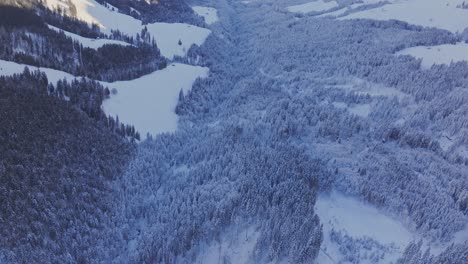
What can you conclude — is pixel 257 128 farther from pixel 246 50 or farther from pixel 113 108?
pixel 246 50

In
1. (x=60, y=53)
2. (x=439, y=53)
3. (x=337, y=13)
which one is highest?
(x=337, y=13)

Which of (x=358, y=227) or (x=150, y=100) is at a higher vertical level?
(x=150, y=100)

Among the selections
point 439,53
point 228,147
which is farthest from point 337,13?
point 228,147

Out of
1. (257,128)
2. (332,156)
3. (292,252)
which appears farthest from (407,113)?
(292,252)

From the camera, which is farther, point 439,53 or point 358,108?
point 439,53

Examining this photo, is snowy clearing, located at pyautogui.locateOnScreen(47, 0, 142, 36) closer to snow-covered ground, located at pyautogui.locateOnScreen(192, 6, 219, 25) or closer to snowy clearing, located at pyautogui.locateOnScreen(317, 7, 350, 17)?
snow-covered ground, located at pyautogui.locateOnScreen(192, 6, 219, 25)

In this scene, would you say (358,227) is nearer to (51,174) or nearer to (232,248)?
(232,248)

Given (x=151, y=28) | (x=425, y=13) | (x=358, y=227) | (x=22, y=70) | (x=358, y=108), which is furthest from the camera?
(x=151, y=28)

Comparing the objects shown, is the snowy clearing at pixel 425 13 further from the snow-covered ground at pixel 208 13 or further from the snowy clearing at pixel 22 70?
the snowy clearing at pixel 22 70
